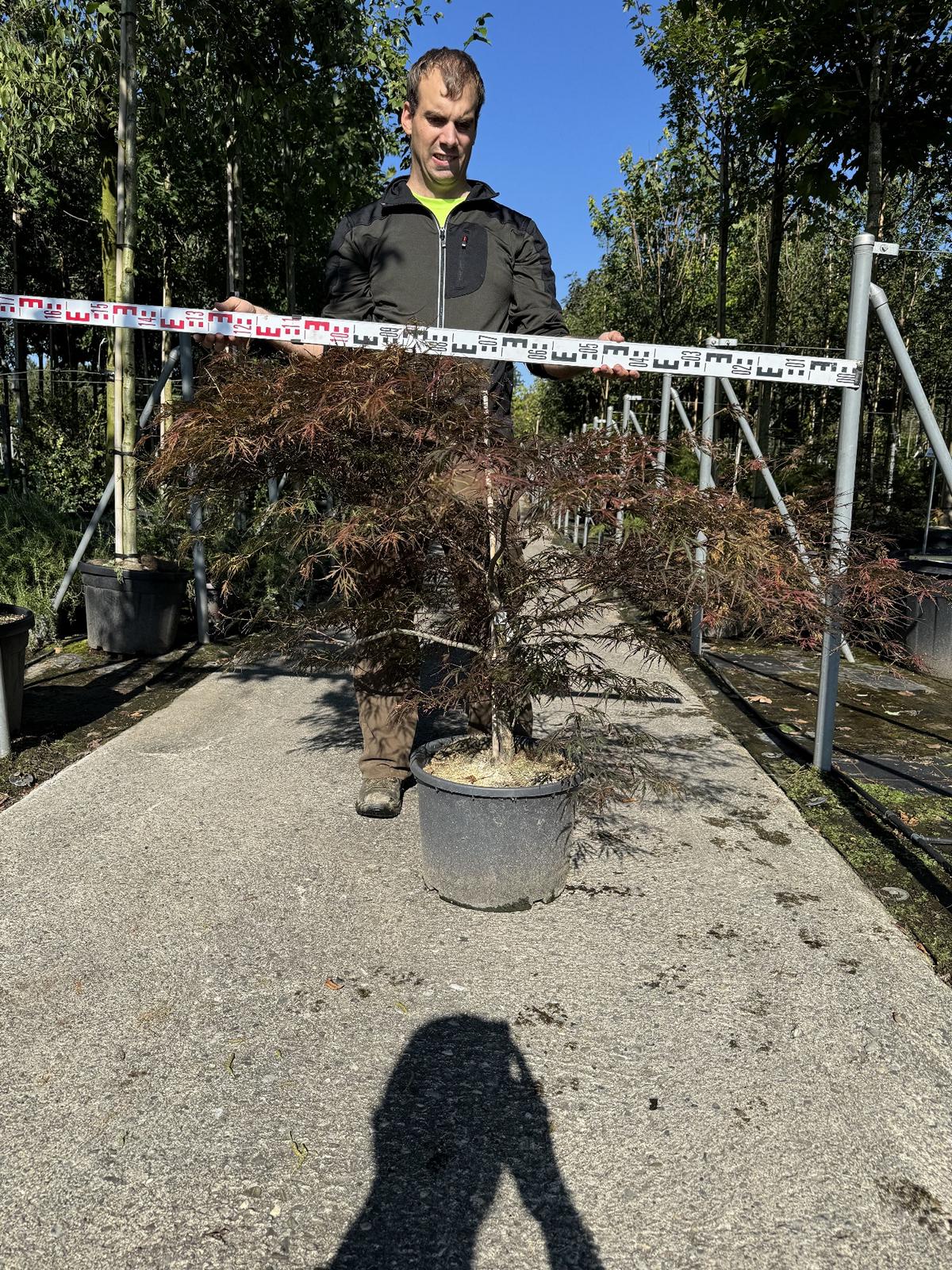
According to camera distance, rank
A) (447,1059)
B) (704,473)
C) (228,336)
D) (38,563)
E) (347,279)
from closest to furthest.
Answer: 1. (447,1059)
2. (228,336)
3. (347,279)
4. (704,473)
5. (38,563)

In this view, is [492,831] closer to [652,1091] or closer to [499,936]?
[499,936]

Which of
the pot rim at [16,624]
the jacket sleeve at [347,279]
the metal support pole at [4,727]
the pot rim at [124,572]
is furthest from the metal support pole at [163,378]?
the jacket sleeve at [347,279]

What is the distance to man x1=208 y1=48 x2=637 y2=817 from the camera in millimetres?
3113

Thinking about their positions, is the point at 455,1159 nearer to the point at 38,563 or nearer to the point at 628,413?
the point at 38,563

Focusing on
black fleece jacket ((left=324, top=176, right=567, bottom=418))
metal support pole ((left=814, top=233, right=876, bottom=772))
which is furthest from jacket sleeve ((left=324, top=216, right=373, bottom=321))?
metal support pole ((left=814, top=233, right=876, bottom=772))

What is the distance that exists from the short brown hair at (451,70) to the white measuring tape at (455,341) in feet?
2.47

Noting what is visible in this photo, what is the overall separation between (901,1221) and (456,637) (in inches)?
74.6

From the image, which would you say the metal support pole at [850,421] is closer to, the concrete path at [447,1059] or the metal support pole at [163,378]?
the concrete path at [447,1059]

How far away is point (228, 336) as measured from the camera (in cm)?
285

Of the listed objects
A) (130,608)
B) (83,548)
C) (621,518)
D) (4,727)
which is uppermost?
(621,518)

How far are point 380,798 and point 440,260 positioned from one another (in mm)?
2026

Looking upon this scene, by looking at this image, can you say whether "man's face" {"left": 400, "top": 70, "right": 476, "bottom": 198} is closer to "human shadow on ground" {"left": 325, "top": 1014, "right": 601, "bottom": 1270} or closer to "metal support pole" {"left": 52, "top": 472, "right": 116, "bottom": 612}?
"human shadow on ground" {"left": 325, "top": 1014, "right": 601, "bottom": 1270}

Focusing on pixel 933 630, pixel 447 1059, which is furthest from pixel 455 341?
pixel 933 630

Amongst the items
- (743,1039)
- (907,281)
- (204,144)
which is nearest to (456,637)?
(743,1039)
